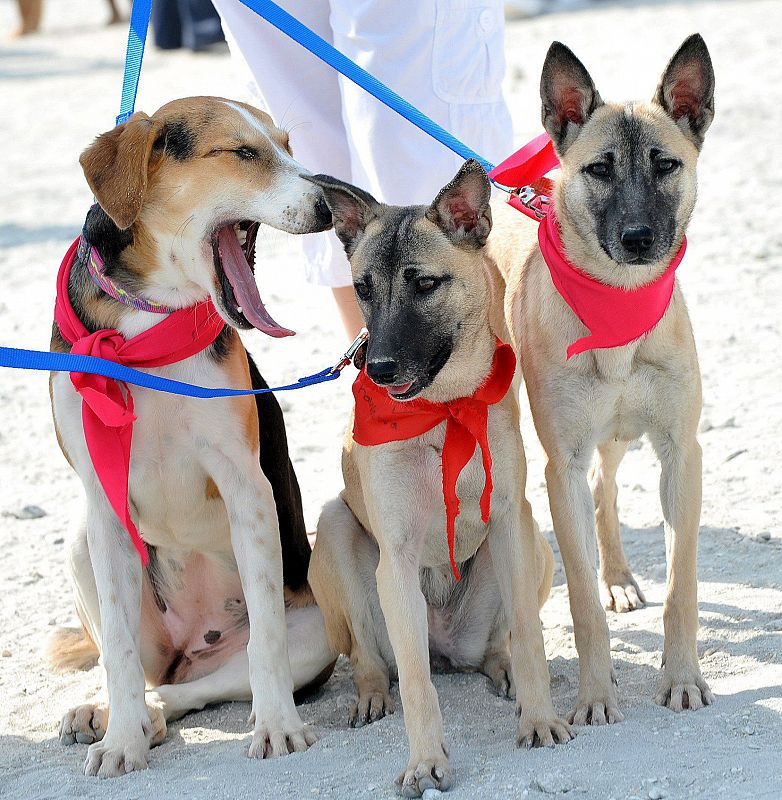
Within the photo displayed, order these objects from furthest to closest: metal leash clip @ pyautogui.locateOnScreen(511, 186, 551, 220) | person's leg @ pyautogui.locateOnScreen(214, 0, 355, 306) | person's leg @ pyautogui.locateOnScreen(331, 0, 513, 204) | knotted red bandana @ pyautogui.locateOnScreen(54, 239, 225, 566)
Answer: person's leg @ pyautogui.locateOnScreen(214, 0, 355, 306), person's leg @ pyautogui.locateOnScreen(331, 0, 513, 204), metal leash clip @ pyautogui.locateOnScreen(511, 186, 551, 220), knotted red bandana @ pyautogui.locateOnScreen(54, 239, 225, 566)

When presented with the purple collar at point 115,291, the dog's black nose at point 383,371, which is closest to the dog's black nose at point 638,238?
the dog's black nose at point 383,371

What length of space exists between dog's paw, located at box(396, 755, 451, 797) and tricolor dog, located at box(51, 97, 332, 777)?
528 mm

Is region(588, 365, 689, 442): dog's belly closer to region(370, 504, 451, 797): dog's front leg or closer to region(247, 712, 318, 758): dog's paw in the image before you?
region(370, 504, 451, 797): dog's front leg

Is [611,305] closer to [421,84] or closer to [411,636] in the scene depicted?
[411,636]

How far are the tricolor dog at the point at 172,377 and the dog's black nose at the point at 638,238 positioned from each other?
38.6 inches

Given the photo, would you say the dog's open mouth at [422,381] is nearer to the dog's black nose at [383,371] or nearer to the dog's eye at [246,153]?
the dog's black nose at [383,371]

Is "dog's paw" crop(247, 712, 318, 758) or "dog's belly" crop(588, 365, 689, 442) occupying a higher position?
"dog's belly" crop(588, 365, 689, 442)

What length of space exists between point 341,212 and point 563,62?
1005 mm

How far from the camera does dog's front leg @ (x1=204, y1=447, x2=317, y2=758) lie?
13.1 ft

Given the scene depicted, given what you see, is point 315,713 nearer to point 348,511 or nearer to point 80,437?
point 348,511

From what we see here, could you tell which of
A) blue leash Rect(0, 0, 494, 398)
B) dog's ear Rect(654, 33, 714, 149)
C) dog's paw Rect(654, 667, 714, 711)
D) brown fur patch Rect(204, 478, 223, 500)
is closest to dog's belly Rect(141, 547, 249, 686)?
brown fur patch Rect(204, 478, 223, 500)

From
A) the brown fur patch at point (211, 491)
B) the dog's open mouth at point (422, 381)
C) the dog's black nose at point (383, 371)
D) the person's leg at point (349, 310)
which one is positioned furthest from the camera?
the person's leg at point (349, 310)

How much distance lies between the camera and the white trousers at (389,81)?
479cm

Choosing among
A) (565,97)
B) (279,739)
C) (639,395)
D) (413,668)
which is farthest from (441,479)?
(565,97)
